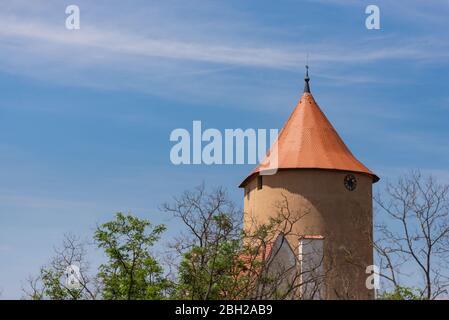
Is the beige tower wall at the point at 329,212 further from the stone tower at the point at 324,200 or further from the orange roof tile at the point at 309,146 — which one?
the orange roof tile at the point at 309,146

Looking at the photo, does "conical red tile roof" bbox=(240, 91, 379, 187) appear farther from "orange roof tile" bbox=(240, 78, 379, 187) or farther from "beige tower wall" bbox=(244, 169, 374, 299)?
"beige tower wall" bbox=(244, 169, 374, 299)

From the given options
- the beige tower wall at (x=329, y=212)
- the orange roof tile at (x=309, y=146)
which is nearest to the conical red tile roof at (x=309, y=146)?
the orange roof tile at (x=309, y=146)

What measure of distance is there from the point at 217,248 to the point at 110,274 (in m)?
4.17

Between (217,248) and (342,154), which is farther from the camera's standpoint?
(342,154)

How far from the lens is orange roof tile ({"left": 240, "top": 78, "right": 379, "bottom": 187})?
3284 centimetres

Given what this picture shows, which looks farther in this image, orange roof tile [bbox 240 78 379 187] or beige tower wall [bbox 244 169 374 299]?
orange roof tile [bbox 240 78 379 187]

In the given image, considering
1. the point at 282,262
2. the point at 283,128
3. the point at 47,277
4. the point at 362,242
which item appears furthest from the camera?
the point at 283,128

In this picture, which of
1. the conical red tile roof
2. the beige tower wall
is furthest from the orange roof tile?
the beige tower wall

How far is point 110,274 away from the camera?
83.5ft

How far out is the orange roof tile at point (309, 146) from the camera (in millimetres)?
32844

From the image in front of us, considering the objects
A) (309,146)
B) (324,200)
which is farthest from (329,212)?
(309,146)

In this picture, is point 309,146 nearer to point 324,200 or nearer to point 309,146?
point 309,146
